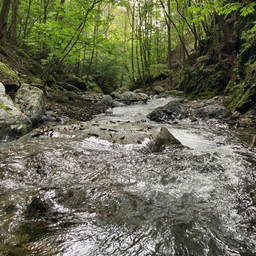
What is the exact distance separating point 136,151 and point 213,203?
1.90 metres

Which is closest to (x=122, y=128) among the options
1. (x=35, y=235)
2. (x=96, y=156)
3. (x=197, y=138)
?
(x=96, y=156)

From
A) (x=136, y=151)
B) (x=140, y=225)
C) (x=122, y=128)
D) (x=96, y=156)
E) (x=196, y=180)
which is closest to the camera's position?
(x=140, y=225)

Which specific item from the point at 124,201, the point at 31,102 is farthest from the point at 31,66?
the point at 124,201

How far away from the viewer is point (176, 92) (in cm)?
→ 1471

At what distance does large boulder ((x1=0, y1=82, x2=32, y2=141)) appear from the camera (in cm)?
416

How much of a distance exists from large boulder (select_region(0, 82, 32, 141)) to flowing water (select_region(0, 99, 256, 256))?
89cm

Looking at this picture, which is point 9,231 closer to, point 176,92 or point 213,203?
point 213,203

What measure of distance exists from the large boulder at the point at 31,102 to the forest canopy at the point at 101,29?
2.35 m

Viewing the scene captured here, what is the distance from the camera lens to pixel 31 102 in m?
6.12

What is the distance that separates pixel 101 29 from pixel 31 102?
969 cm

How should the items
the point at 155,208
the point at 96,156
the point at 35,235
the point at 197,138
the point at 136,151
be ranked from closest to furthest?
the point at 35,235
the point at 155,208
the point at 96,156
the point at 136,151
the point at 197,138

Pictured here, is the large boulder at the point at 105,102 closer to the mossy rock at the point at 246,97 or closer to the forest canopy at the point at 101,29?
the forest canopy at the point at 101,29

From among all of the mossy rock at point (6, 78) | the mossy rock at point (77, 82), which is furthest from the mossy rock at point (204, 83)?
the mossy rock at point (6, 78)

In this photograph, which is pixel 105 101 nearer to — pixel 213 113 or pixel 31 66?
pixel 31 66
